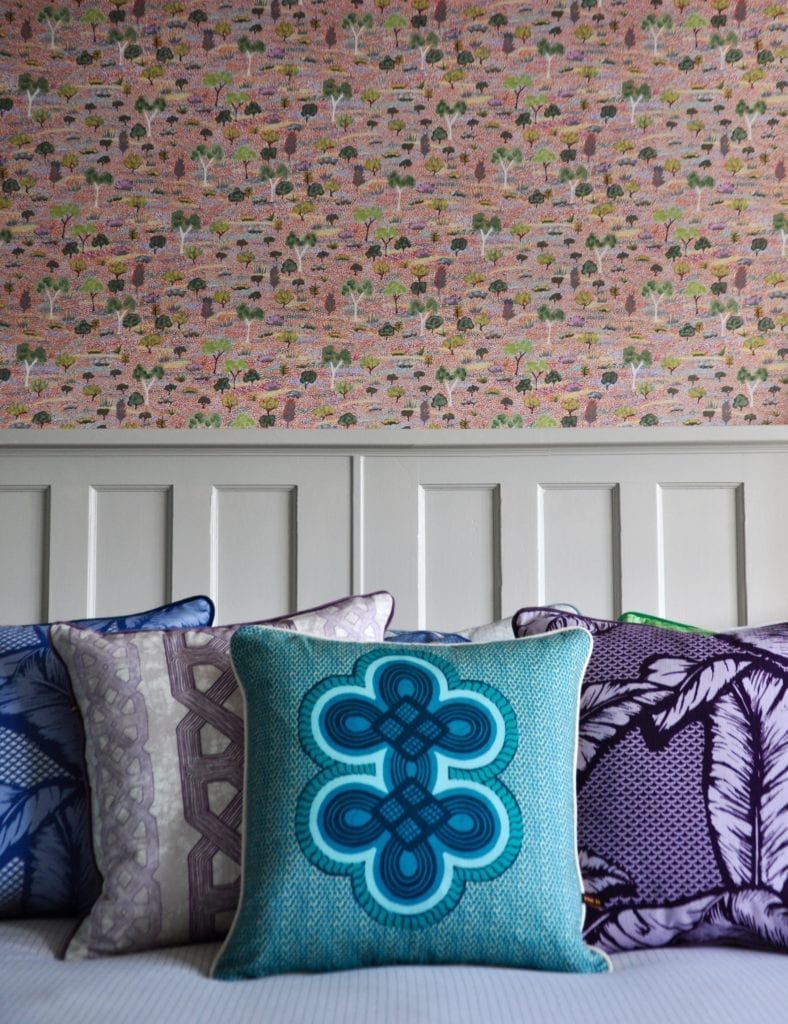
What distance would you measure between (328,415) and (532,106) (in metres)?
0.89

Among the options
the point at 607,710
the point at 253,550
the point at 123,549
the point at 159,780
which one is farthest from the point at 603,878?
the point at 123,549

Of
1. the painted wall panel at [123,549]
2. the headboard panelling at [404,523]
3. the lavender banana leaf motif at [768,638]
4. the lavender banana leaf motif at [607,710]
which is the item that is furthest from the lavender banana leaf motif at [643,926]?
the painted wall panel at [123,549]

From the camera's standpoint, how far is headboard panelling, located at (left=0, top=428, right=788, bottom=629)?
6.80 feet

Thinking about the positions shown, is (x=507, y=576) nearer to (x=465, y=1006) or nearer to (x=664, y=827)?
(x=664, y=827)

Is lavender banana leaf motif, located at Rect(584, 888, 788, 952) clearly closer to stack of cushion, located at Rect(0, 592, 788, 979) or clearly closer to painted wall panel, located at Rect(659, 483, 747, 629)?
stack of cushion, located at Rect(0, 592, 788, 979)

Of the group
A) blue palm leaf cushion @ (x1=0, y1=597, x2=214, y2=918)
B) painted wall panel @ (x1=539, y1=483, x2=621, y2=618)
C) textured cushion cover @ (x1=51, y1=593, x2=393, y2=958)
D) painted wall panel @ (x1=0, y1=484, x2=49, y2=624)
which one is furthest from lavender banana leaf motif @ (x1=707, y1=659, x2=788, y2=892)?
painted wall panel @ (x1=0, y1=484, x2=49, y2=624)

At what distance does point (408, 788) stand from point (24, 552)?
4.96 ft

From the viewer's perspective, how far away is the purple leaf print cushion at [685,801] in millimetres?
915

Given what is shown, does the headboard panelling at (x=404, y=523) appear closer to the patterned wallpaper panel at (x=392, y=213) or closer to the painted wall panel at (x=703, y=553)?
the painted wall panel at (x=703, y=553)

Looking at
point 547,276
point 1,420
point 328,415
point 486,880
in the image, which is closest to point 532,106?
point 547,276

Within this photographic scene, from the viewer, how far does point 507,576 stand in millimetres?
2084

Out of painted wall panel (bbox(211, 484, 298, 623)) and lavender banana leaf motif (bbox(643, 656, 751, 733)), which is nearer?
lavender banana leaf motif (bbox(643, 656, 751, 733))

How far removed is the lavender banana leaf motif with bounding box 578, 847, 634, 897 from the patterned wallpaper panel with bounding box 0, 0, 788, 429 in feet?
4.56

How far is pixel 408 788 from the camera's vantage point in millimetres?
883
